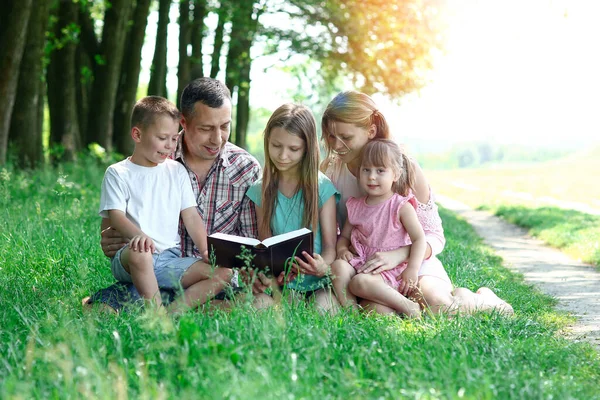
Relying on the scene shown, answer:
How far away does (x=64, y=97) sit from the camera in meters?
16.3

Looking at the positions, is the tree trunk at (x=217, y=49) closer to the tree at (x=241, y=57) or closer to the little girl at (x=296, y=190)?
the tree at (x=241, y=57)

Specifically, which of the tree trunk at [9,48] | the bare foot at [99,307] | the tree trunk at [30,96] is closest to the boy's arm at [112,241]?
the bare foot at [99,307]

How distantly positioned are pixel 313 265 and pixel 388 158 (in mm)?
922

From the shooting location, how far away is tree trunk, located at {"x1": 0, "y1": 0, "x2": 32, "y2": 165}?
11.8 m

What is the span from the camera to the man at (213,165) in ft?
18.2

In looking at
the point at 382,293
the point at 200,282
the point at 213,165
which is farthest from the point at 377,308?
the point at 213,165

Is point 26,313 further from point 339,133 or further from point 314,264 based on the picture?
point 339,133

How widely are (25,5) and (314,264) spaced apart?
27.5ft

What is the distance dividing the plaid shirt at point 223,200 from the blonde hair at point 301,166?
0.67 ft

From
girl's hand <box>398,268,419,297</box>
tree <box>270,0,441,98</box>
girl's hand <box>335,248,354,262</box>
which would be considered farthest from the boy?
tree <box>270,0,441,98</box>

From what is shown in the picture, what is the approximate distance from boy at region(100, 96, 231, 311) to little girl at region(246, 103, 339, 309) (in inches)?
19.0

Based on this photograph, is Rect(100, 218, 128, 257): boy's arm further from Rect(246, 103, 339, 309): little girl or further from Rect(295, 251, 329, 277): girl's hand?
Rect(295, 251, 329, 277): girl's hand

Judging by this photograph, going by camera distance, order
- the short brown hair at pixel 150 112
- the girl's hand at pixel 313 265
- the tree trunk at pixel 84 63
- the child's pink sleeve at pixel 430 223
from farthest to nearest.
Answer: the tree trunk at pixel 84 63 < the child's pink sleeve at pixel 430 223 < the short brown hair at pixel 150 112 < the girl's hand at pixel 313 265

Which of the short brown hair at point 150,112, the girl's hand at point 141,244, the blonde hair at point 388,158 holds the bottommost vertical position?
the girl's hand at point 141,244
